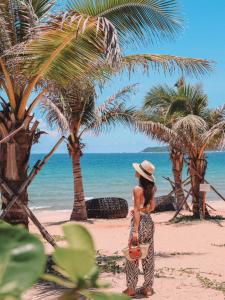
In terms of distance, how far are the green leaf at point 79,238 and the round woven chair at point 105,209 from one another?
627 inches

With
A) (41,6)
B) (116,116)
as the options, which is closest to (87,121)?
(116,116)

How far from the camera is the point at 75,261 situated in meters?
0.21

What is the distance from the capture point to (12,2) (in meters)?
6.43

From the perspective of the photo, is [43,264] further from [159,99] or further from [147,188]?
[159,99]

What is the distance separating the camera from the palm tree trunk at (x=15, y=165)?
619cm

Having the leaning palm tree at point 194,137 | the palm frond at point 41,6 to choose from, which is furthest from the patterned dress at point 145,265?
the leaning palm tree at point 194,137

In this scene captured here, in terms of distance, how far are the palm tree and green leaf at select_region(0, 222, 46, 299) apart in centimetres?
537

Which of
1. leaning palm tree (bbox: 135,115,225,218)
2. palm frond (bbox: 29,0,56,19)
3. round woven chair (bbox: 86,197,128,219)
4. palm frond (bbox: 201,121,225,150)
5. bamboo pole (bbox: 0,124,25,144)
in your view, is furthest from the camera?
round woven chair (bbox: 86,197,128,219)

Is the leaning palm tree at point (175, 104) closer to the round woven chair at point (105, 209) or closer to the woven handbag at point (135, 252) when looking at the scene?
the round woven chair at point (105, 209)

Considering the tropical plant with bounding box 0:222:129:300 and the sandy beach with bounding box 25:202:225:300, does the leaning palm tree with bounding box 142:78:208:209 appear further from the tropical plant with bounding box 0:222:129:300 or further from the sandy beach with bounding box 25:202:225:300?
the tropical plant with bounding box 0:222:129:300

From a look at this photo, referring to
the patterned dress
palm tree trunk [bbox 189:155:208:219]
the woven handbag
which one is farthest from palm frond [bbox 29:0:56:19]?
palm tree trunk [bbox 189:155:208:219]

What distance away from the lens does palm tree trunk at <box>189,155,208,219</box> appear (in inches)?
571

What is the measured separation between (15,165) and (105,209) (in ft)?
33.1

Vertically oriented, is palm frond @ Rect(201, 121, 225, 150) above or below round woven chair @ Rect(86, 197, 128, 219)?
above
